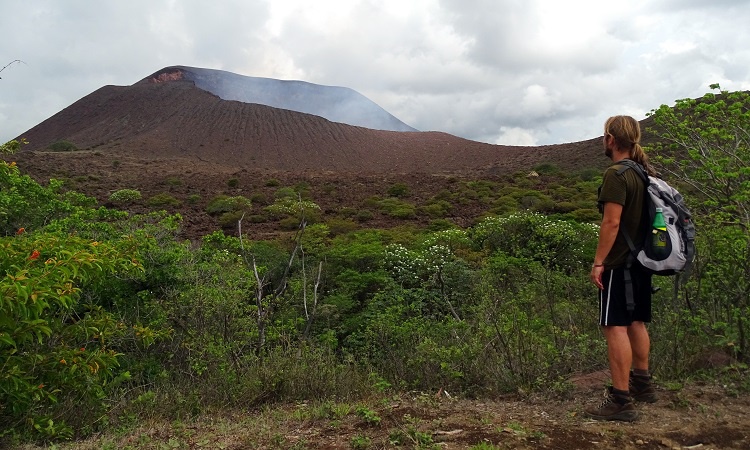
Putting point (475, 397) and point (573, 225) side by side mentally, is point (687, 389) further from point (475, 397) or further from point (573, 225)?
point (573, 225)

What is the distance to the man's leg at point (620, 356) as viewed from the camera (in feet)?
9.52

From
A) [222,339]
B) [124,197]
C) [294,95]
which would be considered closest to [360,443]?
[222,339]

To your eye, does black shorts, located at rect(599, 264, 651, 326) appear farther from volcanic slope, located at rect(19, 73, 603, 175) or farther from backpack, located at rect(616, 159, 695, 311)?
volcanic slope, located at rect(19, 73, 603, 175)

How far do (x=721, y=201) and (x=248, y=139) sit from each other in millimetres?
68681

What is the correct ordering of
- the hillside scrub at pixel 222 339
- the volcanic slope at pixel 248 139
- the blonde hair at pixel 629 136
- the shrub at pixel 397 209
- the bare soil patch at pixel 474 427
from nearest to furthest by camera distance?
the bare soil patch at pixel 474 427 → the blonde hair at pixel 629 136 → the hillside scrub at pixel 222 339 → the shrub at pixel 397 209 → the volcanic slope at pixel 248 139

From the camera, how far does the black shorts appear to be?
115 inches

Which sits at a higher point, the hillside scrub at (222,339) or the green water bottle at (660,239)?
the green water bottle at (660,239)

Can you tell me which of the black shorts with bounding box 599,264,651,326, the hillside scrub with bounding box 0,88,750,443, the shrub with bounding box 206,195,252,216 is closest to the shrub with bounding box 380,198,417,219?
the shrub with bounding box 206,195,252,216

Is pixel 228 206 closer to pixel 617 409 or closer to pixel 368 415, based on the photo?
pixel 368 415

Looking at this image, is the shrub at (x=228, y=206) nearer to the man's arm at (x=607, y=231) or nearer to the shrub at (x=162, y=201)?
the shrub at (x=162, y=201)

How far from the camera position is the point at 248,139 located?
228 feet

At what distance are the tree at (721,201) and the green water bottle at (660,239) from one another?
3.34 feet

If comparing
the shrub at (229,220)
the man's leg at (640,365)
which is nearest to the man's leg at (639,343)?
the man's leg at (640,365)

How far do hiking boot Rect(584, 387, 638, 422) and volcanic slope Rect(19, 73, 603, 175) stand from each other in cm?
4827
